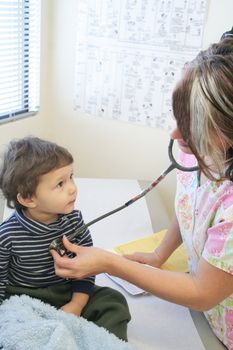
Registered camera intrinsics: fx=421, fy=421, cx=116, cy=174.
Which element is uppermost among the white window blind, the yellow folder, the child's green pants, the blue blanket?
the white window blind

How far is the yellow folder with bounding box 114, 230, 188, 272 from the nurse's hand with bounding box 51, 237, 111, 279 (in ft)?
1.29

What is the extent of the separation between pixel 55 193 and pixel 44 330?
12.7 inches

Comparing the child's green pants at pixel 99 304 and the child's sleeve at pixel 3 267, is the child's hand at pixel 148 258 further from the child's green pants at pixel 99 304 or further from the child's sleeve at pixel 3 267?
the child's sleeve at pixel 3 267

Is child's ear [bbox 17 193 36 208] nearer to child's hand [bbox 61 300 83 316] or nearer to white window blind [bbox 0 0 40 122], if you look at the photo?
child's hand [bbox 61 300 83 316]

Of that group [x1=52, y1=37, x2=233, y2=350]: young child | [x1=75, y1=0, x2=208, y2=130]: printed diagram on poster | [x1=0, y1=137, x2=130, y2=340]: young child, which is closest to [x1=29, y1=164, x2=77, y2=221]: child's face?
[x1=0, y1=137, x2=130, y2=340]: young child

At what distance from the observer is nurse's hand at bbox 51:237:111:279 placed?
1001 millimetres

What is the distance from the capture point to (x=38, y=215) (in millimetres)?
1091

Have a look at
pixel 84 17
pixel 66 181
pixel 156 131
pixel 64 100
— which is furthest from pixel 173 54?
pixel 66 181

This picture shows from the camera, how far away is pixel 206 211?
3.46 ft

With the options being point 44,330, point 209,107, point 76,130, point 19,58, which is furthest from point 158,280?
point 19,58

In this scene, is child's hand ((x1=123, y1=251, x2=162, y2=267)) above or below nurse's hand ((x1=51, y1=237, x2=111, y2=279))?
below

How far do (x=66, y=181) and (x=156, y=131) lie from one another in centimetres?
98

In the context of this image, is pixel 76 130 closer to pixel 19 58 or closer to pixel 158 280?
pixel 19 58

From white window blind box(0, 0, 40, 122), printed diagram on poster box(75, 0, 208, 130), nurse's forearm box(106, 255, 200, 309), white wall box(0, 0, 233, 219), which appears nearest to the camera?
nurse's forearm box(106, 255, 200, 309)
